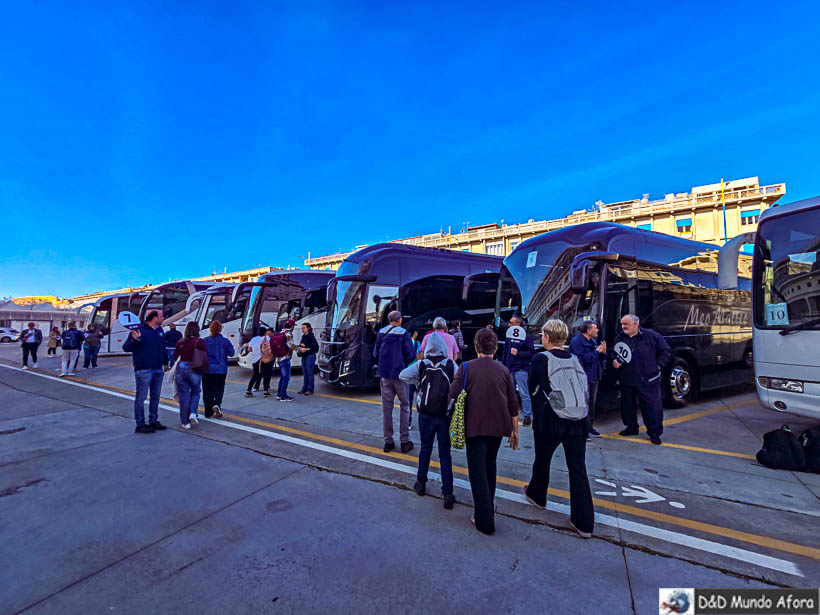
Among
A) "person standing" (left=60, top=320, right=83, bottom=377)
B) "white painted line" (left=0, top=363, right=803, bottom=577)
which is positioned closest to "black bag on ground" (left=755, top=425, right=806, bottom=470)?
"white painted line" (left=0, top=363, right=803, bottom=577)

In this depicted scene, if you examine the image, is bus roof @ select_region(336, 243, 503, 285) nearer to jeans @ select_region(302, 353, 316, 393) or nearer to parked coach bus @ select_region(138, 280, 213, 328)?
jeans @ select_region(302, 353, 316, 393)

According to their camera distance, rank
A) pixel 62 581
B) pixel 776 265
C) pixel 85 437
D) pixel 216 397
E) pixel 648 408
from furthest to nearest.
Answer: pixel 216 397
pixel 85 437
pixel 648 408
pixel 776 265
pixel 62 581

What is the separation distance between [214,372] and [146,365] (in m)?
1.16

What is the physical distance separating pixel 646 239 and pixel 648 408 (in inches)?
143

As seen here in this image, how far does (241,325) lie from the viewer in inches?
552

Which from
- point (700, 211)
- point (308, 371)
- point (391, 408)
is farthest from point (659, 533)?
point (700, 211)

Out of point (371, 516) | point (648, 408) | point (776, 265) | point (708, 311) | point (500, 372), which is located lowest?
point (371, 516)

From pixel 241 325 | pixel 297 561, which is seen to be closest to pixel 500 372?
→ pixel 297 561

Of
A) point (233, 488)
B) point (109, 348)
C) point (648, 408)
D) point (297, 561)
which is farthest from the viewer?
point (109, 348)

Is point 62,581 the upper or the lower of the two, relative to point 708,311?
lower

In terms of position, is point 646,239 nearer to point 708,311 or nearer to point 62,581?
point 708,311

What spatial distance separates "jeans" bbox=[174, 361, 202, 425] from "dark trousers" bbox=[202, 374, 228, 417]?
0.40 metres

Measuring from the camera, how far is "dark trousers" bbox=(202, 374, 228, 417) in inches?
272

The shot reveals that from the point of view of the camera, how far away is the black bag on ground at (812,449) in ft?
13.8
